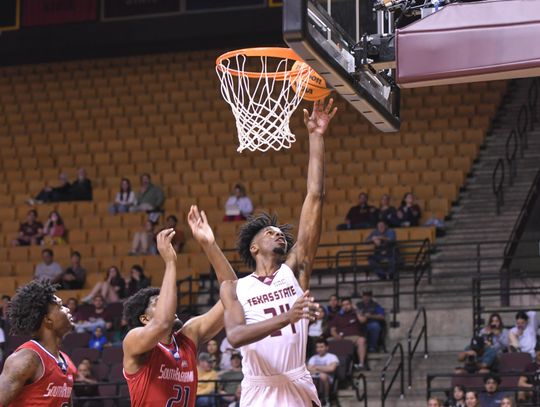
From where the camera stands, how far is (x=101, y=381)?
48.6ft

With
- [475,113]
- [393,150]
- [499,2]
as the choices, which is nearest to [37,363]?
[499,2]

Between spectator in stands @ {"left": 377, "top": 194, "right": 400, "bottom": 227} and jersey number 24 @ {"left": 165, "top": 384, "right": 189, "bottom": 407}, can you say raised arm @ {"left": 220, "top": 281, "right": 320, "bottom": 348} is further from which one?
spectator in stands @ {"left": 377, "top": 194, "right": 400, "bottom": 227}

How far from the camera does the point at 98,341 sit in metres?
15.9

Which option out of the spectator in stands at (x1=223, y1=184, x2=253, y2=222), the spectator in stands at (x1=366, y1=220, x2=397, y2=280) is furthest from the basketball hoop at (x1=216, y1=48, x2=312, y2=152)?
the spectator in stands at (x1=223, y1=184, x2=253, y2=222)

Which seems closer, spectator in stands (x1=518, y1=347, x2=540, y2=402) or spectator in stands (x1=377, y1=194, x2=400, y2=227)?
spectator in stands (x1=518, y1=347, x2=540, y2=402)

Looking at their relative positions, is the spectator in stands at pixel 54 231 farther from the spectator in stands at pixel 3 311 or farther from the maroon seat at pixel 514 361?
the maroon seat at pixel 514 361

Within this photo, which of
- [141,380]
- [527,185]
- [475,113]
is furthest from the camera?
[475,113]

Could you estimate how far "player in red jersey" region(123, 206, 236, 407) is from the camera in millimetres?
6371

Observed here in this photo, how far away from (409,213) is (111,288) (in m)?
4.68

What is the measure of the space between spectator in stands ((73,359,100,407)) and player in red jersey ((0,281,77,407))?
730 centimetres

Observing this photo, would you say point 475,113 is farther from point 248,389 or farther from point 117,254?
point 248,389

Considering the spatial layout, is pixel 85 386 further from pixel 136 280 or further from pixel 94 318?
pixel 136 280

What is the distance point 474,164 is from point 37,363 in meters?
13.8

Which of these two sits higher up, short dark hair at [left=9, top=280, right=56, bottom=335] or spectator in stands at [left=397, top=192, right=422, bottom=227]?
spectator in stands at [left=397, top=192, right=422, bottom=227]
